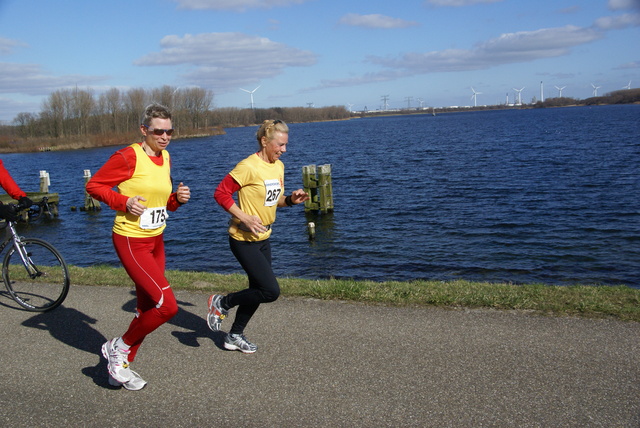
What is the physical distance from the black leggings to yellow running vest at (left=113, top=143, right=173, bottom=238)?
76 centimetres

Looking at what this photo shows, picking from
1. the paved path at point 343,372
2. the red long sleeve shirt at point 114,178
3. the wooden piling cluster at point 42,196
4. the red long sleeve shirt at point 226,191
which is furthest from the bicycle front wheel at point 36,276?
the wooden piling cluster at point 42,196

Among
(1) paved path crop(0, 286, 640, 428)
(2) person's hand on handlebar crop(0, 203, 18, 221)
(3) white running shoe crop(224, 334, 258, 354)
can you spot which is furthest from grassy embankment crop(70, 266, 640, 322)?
(3) white running shoe crop(224, 334, 258, 354)

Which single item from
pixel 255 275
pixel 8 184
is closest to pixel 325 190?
pixel 8 184

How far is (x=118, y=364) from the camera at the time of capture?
4.51 meters

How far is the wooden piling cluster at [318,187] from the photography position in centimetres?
2373

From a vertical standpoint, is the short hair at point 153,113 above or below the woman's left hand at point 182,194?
above

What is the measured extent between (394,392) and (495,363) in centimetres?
102

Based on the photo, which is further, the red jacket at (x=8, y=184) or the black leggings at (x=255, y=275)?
the red jacket at (x=8, y=184)

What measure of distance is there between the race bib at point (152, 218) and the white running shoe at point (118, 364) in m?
1.04

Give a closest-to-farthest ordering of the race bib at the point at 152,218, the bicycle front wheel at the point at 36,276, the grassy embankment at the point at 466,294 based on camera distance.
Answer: the race bib at the point at 152,218 → the grassy embankment at the point at 466,294 → the bicycle front wheel at the point at 36,276

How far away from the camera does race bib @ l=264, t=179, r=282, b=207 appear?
5129mm

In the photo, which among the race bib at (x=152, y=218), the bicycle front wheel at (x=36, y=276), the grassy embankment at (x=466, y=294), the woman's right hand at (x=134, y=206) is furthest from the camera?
the bicycle front wheel at (x=36, y=276)

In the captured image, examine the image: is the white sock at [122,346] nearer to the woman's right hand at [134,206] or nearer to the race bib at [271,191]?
the woman's right hand at [134,206]

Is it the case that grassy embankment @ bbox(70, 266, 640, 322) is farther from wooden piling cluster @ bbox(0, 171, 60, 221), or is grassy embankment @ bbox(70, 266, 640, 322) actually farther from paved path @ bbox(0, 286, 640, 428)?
wooden piling cluster @ bbox(0, 171, 60, 221)
